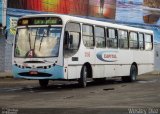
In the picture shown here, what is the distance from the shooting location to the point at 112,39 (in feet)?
86.2

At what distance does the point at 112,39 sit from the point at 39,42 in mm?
5656

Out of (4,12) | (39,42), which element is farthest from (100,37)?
(4,12)

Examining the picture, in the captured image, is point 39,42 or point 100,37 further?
point 100,37

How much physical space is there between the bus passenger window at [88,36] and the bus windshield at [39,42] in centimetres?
191

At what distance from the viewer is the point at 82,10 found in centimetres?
3975

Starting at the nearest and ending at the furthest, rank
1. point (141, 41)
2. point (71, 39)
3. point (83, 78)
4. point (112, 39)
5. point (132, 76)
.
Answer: point (71, 39), point (83, 78), point (112, 39), point (132, 76), point (141, 41)

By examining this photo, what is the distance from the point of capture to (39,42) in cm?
2161

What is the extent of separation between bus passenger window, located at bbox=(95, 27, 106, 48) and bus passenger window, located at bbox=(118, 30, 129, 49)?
2053 mm

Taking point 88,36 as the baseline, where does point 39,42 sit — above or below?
below

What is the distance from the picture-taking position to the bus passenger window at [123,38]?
2719cm

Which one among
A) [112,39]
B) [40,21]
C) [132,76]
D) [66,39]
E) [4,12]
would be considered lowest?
[132,76]

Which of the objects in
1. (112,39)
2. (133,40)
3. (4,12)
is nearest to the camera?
(112,39)

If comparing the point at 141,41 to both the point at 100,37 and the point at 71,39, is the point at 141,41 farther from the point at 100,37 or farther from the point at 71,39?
the point at 71,39

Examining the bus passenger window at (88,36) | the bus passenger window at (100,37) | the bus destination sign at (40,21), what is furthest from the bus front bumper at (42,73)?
the bus passenger window at (100,37)
